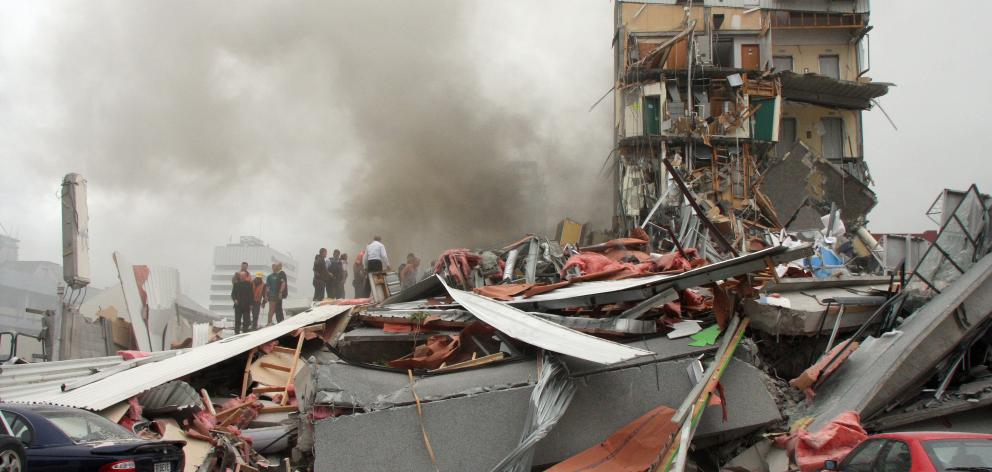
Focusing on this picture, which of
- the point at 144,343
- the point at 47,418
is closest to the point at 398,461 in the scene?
the point at 47,418

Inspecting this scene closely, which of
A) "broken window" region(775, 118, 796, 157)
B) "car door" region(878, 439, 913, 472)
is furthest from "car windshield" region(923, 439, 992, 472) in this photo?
"broken window" region(775, 118, 796, 157)

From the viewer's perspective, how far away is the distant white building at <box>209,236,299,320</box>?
94594 mm

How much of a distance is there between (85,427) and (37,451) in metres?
0.61

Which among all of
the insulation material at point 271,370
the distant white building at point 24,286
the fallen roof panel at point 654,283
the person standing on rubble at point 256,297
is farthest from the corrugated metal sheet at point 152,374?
the distant white building at point 24,286

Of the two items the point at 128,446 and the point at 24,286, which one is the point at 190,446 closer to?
the point at 128,446

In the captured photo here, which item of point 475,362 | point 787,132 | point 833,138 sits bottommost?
point 475,362

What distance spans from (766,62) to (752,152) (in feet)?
12.6

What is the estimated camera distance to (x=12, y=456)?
18.4ft

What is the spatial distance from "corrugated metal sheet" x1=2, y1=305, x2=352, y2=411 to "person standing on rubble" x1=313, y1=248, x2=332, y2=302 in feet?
19.7

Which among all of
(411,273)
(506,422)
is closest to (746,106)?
(411,273)

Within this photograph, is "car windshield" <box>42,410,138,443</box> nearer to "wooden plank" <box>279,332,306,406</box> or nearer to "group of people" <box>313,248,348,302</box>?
"wooden plank" <box>279,332,306,406</box>

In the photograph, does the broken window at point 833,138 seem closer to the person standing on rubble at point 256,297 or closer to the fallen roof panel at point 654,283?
the person standing on rubble at point 256,297

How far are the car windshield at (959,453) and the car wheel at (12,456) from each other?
19.8 feet

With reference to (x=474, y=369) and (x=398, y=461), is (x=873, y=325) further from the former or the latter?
(x=398, y=461)
